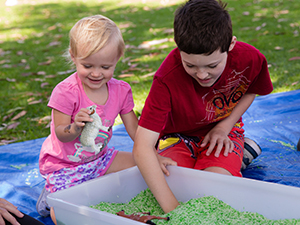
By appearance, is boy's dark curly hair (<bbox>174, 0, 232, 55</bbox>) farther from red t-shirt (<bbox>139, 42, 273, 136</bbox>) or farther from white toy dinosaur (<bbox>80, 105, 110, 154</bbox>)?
white toy dinosaur (<bbox>80, 105, 110, 154</bbox>)

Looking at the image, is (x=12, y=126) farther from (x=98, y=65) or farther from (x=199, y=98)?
(x=199, y=98)

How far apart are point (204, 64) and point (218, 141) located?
45cm

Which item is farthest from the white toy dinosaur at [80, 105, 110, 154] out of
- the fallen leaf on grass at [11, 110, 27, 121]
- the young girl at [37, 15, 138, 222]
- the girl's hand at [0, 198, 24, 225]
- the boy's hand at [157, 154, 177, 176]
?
the fallen leaf on grass at [11, 110, 27, 121]

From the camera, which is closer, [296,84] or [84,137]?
[84,137]

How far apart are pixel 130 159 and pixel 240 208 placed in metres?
0.66

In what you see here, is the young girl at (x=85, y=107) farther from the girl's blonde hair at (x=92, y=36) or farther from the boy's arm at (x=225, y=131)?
the boy's arm at (x=225, y=131)

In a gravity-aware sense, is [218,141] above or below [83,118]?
below

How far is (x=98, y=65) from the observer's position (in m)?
1.51

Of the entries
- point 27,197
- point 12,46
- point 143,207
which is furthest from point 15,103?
point 12,46

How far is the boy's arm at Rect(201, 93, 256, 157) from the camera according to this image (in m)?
1.63

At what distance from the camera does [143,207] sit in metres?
1.48

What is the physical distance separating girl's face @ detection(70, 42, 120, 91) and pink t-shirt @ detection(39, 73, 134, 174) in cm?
9

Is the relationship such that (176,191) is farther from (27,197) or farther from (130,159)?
(27,197)

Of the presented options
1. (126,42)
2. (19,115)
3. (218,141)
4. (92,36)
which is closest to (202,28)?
(92,36)
